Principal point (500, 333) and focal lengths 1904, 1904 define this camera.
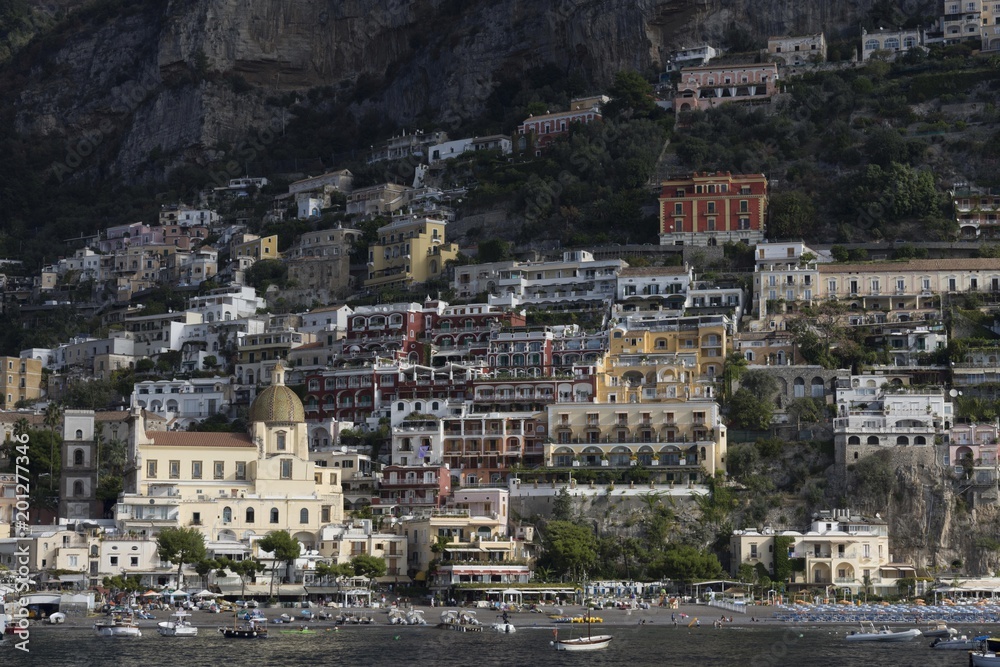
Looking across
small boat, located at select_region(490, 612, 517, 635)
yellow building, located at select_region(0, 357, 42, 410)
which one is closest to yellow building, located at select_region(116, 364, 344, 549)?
small boat, located at select_region(490, 612, 517, 635)

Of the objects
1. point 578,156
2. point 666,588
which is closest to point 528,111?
point 578,156

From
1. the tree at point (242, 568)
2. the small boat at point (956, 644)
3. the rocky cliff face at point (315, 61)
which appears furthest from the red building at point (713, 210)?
the small boat at point (956, 644)

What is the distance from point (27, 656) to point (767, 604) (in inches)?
1523

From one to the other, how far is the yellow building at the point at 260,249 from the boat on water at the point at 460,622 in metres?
69.0

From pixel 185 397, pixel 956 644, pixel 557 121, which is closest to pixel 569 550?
pixel 956 644

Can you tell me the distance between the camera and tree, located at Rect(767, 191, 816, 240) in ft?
442

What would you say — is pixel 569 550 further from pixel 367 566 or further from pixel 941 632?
pixel 941 632

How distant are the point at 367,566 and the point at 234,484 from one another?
11988 millimetres

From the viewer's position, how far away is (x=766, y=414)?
10938 cm

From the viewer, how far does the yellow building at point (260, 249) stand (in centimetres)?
15675

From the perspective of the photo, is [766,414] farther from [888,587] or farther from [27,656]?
[27,656]

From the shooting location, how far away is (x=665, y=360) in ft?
381

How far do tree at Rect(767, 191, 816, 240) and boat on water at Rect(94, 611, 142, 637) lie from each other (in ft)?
204

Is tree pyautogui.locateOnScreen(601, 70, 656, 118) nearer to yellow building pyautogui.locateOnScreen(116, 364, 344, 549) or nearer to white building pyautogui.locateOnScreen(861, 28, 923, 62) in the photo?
white building pyautogui.locateOnScreen(861, 28, 923, 62)
